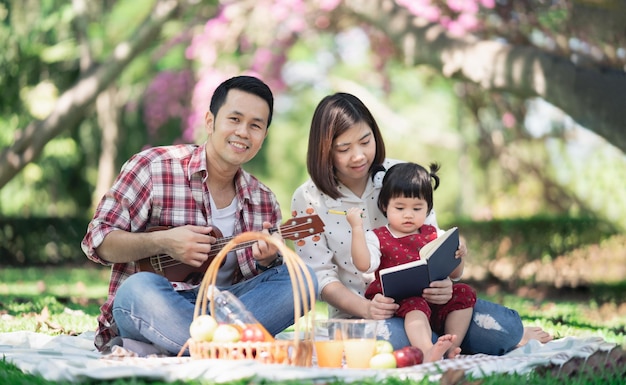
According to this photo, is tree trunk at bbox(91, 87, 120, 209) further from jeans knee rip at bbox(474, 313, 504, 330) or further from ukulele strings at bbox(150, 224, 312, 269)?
jeans knee rip at bbox(474, 313, 504, 330)

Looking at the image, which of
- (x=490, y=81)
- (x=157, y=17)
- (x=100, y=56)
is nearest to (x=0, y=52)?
(x=100, y=56)

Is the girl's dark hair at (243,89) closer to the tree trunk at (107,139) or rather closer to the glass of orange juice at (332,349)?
the glass of orange juice at (332,349)

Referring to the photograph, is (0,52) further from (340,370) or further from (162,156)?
(340,370)

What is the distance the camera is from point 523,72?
22.1 feet

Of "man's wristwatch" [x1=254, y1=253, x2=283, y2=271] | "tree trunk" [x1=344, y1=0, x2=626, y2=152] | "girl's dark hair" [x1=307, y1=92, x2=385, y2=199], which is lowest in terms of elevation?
"man's wristwatch" [x1=254, y1=253, x2=283, y2=271]

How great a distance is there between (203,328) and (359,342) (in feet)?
2.01

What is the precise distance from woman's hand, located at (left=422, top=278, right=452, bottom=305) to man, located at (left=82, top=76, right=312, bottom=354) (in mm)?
604

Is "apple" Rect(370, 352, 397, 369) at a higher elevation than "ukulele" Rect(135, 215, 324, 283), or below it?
below

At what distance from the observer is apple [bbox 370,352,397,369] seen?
3312 millimetres

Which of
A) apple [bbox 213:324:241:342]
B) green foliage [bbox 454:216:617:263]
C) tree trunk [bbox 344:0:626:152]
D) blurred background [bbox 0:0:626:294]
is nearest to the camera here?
apple [bbox 213:324:241:342]

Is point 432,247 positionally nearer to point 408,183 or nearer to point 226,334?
point 408,183

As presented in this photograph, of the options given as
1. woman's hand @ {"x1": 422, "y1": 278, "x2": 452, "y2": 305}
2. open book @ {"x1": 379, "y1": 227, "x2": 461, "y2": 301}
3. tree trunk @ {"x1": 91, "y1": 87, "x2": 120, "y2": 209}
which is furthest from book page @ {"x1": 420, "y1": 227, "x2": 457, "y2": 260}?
tree trunk @ {"x1": 91, "y1": 87, "x2": 120, "y2": 209}

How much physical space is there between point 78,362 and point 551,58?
4.74 m

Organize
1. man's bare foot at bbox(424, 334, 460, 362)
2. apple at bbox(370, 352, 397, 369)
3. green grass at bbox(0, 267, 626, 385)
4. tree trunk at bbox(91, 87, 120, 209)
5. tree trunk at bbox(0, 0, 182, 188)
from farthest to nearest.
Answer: tree trunk at bbox(91, 87, 120, 209) < tree trunk at bbox(0, 0, 182, 188) < man's bare foot at bbox(424, 334, 460, 362) < apple at bbox(370, 352, 397, 369) < green grass at bbox(0, 267, 626, 385)
